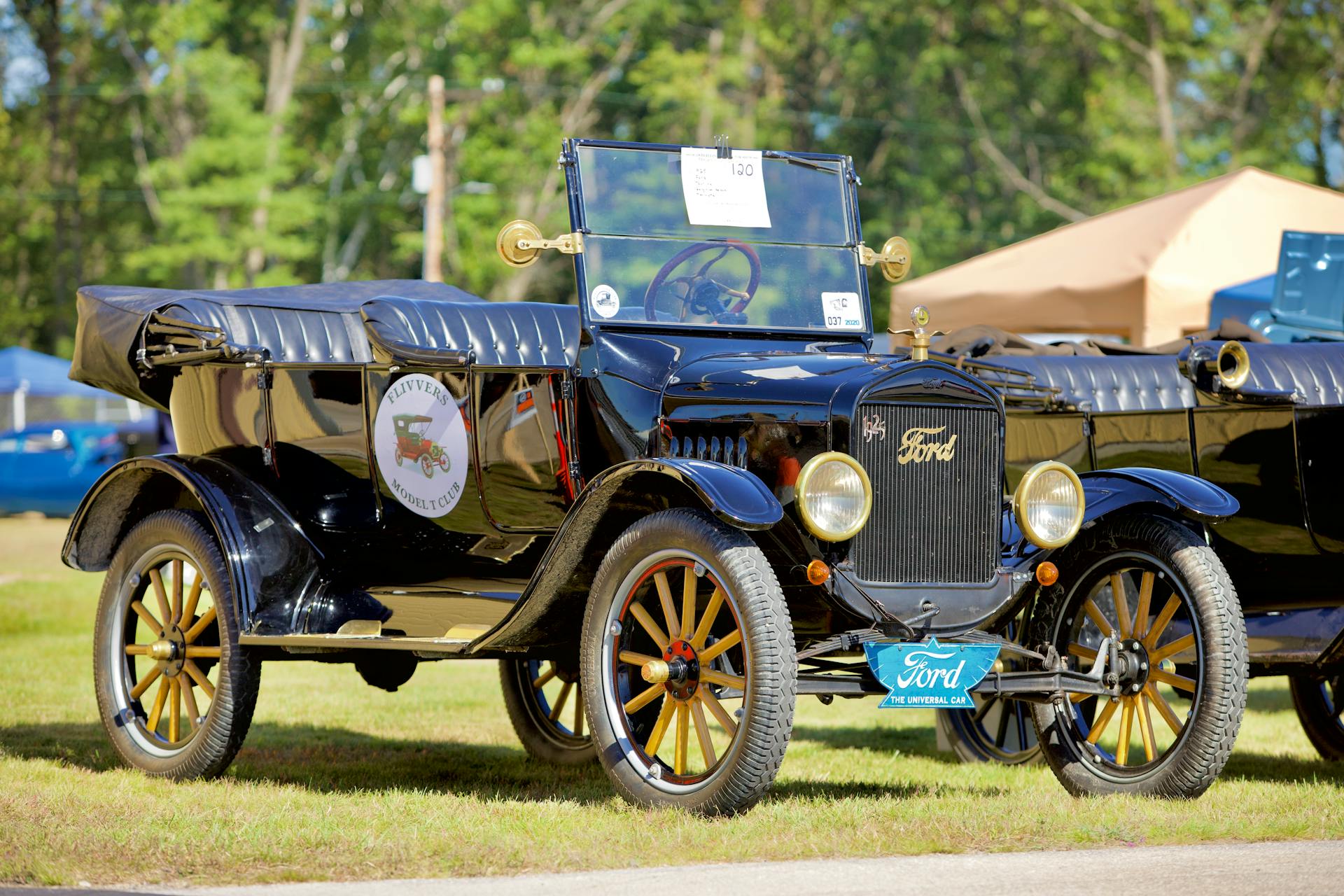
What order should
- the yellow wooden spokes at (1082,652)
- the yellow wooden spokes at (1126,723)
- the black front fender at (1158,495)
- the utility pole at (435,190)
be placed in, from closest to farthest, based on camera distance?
the black front fender at (1158,495)
the yellow wooden spokes at (1126,723)
the yellow wooden spokes at (1082,652)
the utility pole at (435,190)

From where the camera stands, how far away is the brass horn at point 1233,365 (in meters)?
5.99

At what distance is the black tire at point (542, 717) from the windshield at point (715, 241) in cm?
178

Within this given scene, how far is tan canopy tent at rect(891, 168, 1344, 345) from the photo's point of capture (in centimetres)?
1219

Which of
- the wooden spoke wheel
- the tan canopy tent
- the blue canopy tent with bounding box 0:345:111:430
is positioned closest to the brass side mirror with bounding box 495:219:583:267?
the wooden spoke wheel

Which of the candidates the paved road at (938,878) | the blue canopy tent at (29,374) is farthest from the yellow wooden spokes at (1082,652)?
the blue canopy tent at (29,374)

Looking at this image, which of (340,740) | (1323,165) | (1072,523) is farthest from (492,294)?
(1072,523)

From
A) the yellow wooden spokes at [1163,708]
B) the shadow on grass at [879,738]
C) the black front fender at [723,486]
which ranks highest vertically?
the black front fender at [723,486]

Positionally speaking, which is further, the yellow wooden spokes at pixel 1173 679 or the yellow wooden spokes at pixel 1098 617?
the yellow wooden spokes at pixel 1098 617

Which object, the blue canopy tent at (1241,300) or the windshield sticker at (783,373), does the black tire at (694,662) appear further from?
the blue canopy tent at (1241,300)

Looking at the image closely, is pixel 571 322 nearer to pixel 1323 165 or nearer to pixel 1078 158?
pixel 1323 165

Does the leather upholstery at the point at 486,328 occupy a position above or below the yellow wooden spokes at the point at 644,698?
above

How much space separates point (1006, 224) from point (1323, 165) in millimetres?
8710

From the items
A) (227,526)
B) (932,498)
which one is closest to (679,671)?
(932,498)

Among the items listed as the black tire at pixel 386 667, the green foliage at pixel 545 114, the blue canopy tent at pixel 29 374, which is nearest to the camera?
the black tire at pixel 386 667
